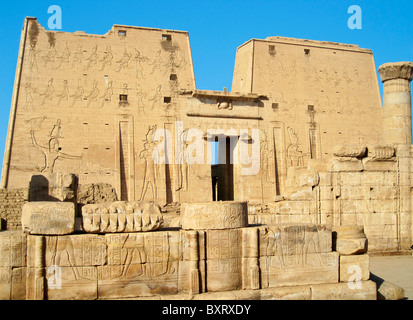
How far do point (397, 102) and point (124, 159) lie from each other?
897 centimetres

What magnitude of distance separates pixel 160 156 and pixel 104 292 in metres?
10.1

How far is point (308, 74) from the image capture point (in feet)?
64.2

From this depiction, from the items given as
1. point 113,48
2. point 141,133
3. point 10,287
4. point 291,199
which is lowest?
point 10,287

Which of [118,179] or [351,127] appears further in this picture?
[351,127]

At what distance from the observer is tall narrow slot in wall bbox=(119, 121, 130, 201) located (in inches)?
641

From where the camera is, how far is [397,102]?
13445mm

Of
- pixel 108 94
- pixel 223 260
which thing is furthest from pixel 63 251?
A: pixel 108 94

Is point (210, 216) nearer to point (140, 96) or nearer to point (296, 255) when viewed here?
point (296, 255)

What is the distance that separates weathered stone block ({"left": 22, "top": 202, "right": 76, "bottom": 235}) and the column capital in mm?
10131

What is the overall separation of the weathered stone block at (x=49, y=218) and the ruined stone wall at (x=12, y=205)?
7.91 metres

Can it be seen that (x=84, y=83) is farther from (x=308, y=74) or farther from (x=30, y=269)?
(x=30, y=269)

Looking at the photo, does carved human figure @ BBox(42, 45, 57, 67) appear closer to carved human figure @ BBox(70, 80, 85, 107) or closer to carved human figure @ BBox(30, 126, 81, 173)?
carved human figure @ BBox(70, 80, 85, 107)

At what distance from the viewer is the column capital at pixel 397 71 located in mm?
13266

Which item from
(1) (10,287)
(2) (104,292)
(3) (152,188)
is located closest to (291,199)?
(3) (152,188)
